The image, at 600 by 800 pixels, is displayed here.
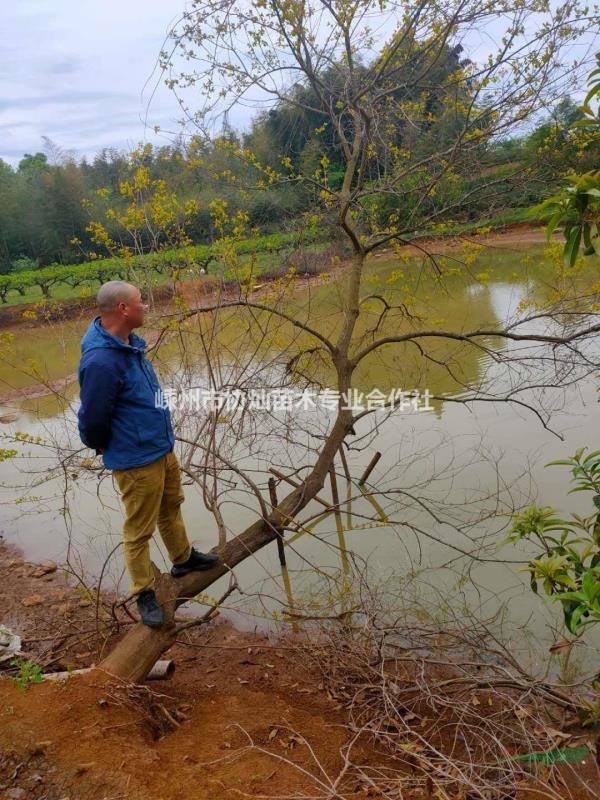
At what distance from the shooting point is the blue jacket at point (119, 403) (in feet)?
8.90

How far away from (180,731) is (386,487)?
3.83 m

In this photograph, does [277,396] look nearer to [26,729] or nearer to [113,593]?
[113,593]

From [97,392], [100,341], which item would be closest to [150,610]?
[97,392]

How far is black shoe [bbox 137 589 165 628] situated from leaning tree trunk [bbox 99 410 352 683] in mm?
67

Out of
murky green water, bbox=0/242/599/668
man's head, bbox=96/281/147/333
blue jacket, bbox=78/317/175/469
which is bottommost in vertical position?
murky green water, bbox=0/242/599/668

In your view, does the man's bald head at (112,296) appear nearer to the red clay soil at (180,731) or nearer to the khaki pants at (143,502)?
the khaki pants at (143,502)

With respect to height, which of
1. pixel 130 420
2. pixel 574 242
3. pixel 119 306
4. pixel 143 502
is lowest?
pixel 143 502

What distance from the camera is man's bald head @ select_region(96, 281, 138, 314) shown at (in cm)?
277

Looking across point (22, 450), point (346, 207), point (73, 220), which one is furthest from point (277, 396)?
point (73, 220)

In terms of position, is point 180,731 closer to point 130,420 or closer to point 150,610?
point 150,610

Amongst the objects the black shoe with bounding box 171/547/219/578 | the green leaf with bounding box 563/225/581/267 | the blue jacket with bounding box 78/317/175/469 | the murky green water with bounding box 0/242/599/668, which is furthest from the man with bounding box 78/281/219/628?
the green leaf with bounding box 563/225/581/267

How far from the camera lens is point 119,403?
9.33 feet

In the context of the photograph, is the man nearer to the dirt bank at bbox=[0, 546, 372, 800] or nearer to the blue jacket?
the blue jacket

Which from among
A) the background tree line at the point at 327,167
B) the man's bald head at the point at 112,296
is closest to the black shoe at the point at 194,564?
the man's bald head at the point at 112,296
